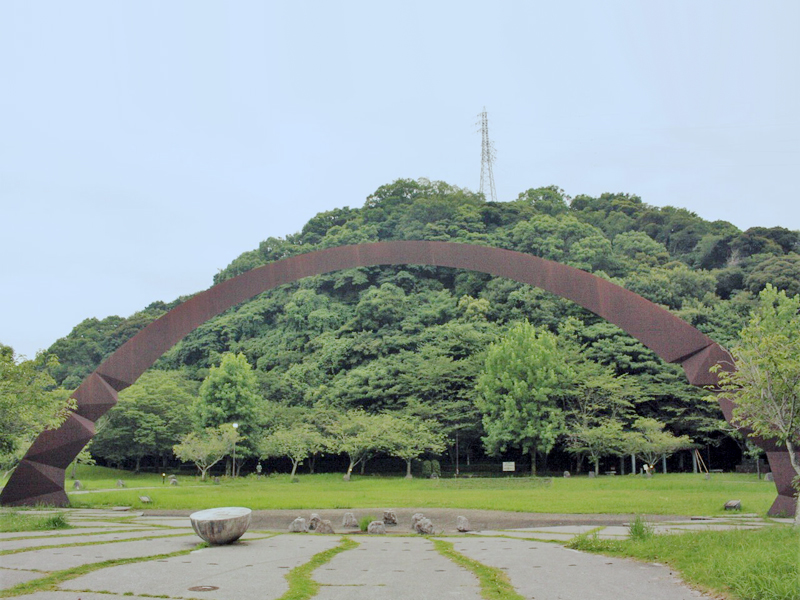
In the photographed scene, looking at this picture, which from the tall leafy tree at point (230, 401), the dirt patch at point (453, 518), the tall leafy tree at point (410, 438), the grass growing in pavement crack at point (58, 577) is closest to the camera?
the grass growing in pavement crack at point (58, 577)

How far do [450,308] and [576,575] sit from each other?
40461 mm

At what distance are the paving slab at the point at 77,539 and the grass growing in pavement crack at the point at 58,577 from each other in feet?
5.93

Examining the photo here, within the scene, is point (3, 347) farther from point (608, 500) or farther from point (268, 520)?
point (608, 500)

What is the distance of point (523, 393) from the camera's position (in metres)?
34.4

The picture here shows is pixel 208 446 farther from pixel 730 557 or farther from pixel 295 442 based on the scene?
pixel 730 557

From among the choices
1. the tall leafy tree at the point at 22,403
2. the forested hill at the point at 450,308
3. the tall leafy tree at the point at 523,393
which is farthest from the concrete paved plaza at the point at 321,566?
the forested hill at the point at 450,308

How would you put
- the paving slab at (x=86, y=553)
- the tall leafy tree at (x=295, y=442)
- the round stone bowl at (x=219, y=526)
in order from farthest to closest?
the tall leafy tree at (x=295, y=442) < the round stone bowl at (x=219, y=526) < the paving slab at (x=86, y=553)

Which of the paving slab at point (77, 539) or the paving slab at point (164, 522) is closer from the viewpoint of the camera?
the paving slab at point (77, 539)

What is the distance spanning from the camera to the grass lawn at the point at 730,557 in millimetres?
5195

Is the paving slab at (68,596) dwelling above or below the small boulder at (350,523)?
above

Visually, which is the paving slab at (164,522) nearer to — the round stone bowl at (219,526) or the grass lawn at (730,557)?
the round stone bowl at (219,526)

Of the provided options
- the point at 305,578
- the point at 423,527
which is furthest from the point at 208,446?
the point at 305,578

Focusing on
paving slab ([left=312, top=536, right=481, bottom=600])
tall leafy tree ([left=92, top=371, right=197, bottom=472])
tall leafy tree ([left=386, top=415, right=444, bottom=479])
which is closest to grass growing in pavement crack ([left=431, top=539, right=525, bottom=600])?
paving slab ([left=312, top=536, right=481, bottom=600])

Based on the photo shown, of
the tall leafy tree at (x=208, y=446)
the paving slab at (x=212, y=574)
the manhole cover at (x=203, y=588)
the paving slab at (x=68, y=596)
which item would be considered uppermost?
the tall leafy tree at (x=208, y=446)
